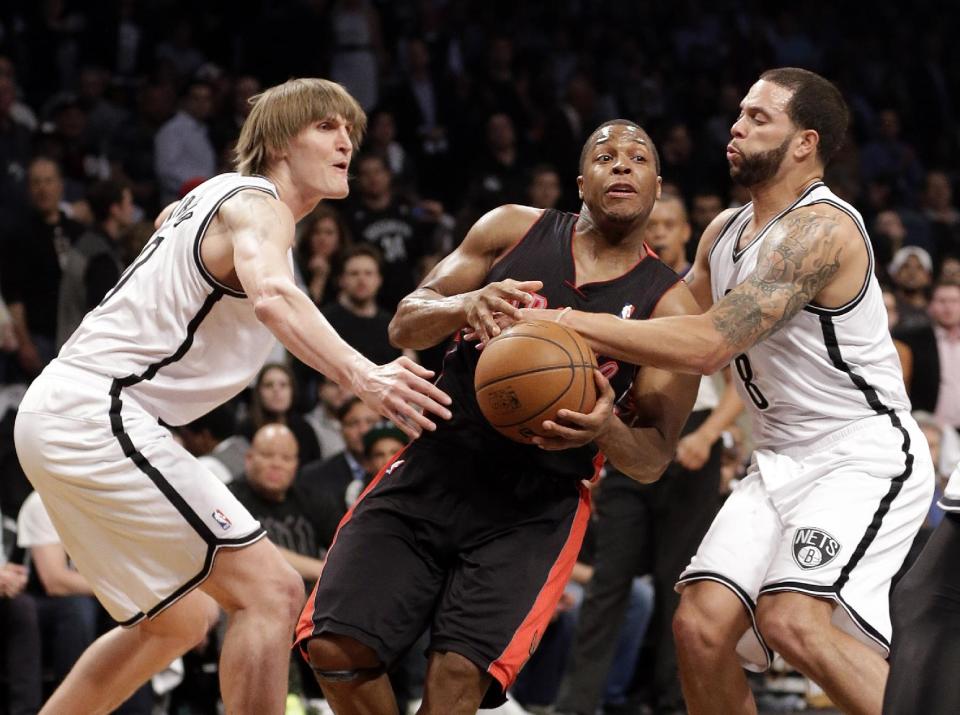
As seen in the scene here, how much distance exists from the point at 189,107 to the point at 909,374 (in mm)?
5413

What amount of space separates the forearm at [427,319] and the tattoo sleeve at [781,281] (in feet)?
2.50

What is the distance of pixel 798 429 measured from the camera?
4.50 meters

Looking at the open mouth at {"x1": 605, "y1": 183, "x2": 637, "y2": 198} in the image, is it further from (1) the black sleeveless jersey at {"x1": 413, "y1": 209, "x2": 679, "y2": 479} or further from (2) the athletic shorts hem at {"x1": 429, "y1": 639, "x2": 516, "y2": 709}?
(2) the athletic shorts hem at {"x1": 429, "y1": 639, "x2": 516, "y2": 709}

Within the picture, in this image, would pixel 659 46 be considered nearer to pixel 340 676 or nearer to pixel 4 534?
pixel 4 534

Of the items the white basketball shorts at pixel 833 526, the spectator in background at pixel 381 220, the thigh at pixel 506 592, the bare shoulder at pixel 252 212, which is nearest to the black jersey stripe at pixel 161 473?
the bare shoulder at pixel 252 212

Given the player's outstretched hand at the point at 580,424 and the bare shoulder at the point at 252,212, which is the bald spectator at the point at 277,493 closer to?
the bare shoulder at the point at 252,212

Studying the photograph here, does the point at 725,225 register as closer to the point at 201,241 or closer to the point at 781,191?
the point at 781,191

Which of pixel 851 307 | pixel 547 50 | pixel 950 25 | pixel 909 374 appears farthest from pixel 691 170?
pixel 851 307

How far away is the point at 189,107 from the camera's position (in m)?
10.4

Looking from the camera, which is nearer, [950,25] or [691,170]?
[691,170]

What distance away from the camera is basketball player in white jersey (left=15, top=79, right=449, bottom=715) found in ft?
13.6

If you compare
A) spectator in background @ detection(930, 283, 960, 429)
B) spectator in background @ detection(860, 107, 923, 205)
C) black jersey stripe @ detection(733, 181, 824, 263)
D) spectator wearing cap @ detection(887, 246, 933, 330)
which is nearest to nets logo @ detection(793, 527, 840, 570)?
black jersey stripe @ detection(733, 181, 824, 263)

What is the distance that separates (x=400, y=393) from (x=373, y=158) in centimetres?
617

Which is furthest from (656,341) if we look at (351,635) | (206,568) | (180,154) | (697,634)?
(180,154)
